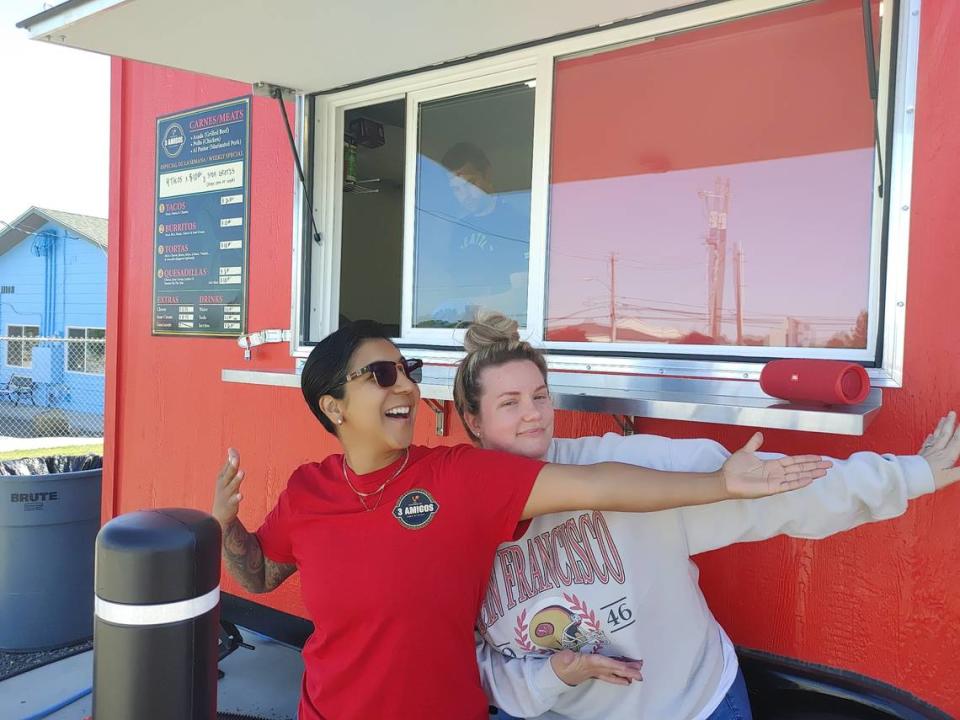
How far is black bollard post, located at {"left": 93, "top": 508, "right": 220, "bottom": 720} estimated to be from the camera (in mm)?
1435

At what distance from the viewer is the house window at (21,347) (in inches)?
746

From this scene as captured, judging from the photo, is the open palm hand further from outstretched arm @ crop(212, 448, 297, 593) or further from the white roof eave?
the white roof eave

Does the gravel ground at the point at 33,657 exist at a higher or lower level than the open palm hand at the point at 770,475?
lower

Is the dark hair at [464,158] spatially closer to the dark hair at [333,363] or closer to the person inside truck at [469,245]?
the person inside truck at [469,245]

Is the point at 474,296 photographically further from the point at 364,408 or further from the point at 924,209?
the point at 924,209

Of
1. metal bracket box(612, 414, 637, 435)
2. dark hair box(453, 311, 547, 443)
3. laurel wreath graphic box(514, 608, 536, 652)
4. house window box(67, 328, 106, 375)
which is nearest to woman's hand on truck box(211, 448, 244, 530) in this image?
dark hair box(453, 311, 547, 443)

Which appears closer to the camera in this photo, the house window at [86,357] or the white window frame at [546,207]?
the white window frame at [546,207]

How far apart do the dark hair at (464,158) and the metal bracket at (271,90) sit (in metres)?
0.73

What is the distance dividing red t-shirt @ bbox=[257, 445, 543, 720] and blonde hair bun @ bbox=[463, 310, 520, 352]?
336 millimetres

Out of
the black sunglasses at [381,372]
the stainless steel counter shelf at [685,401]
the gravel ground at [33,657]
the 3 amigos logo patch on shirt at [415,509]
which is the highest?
the black sunglasses at [381,372]

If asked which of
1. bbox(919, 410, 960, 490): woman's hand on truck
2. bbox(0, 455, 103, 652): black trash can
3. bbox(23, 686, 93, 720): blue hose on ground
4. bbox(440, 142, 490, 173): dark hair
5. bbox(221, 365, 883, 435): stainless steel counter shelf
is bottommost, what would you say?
bbox(23, 686, 93, 720): blue hose on ground

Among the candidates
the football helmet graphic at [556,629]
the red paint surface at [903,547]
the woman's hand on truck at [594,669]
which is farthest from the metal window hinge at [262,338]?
the woman's hand on truck at [594,669]

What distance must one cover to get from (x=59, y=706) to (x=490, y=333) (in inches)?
103

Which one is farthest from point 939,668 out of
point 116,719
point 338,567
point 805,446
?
point 116,719
